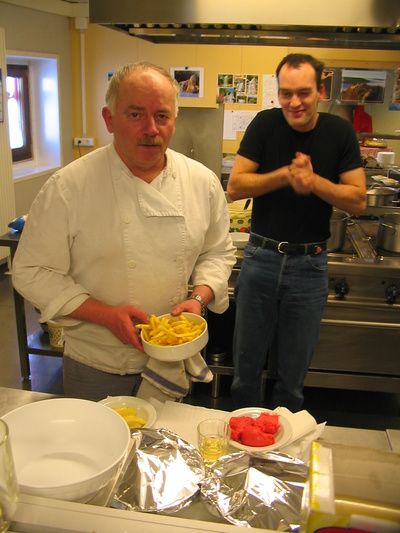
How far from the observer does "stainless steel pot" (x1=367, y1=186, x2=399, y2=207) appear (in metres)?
3.12

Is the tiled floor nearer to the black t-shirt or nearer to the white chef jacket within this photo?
the black t-shirt

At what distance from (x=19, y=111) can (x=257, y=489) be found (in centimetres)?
540

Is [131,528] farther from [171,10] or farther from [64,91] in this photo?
[64,91]

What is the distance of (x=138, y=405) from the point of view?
120cm

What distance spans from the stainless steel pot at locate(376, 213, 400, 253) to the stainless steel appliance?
0.03 metres

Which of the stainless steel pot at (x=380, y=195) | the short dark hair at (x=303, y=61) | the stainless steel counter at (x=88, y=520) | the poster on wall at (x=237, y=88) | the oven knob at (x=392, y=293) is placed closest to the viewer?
the stainless steel counter at (x=88, y=520)

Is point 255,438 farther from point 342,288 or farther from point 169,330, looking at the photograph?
point 342,288

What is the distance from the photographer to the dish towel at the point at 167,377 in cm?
130

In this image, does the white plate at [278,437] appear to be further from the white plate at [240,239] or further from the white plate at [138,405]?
the white plate at [240,239]

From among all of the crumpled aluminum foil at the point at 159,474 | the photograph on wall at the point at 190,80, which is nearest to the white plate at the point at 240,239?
the crumpled aluminum foil at the point at 159,474

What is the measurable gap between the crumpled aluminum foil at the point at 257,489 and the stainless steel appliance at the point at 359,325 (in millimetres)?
1603

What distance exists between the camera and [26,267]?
4.21ft

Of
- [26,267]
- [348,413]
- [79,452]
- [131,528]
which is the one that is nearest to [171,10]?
[26,267]

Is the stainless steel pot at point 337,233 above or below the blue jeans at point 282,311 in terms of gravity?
above
